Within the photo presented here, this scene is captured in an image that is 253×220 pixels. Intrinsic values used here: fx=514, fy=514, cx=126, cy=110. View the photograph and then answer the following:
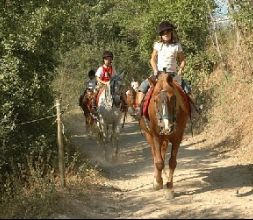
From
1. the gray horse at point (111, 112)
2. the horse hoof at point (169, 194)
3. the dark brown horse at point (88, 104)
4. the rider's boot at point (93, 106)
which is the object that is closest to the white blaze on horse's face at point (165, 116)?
the horse hoof at point (169, 194)

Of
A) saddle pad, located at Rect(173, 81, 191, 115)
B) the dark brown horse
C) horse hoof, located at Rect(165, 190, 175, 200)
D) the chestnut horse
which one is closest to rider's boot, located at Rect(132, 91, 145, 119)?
the chestnut horse

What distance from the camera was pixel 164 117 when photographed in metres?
9.33

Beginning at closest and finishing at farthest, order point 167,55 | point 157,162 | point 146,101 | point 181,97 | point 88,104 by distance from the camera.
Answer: point 181,97, point 146,101, point 157,162, point 167,55, point 88,104

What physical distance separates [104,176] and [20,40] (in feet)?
12.4

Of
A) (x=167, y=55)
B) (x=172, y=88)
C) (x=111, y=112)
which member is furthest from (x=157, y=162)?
(x=111, y=112)

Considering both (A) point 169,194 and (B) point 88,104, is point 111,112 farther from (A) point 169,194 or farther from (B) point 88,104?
(A) point 169,194

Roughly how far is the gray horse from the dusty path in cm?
49

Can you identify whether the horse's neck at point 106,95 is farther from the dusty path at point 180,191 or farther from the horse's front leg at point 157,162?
the horse's front leg at point 157,162

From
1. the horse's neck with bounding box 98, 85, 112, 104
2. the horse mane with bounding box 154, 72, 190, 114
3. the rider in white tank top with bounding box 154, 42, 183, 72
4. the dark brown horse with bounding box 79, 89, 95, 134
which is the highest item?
the rider in white tank top with bounding box 154, 42, 183, 72

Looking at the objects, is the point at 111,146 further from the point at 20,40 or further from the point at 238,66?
the point at 238,66

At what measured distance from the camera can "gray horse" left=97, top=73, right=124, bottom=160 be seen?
49.5ft

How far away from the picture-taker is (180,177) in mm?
11953

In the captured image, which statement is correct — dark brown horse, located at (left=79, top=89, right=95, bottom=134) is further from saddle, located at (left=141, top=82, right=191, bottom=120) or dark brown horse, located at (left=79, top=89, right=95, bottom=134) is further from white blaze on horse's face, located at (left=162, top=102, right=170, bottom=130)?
white blaze on horse's face, located at (left=162, top=102, right=170, bottom=130)

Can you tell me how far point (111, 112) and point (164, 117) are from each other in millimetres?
6053
